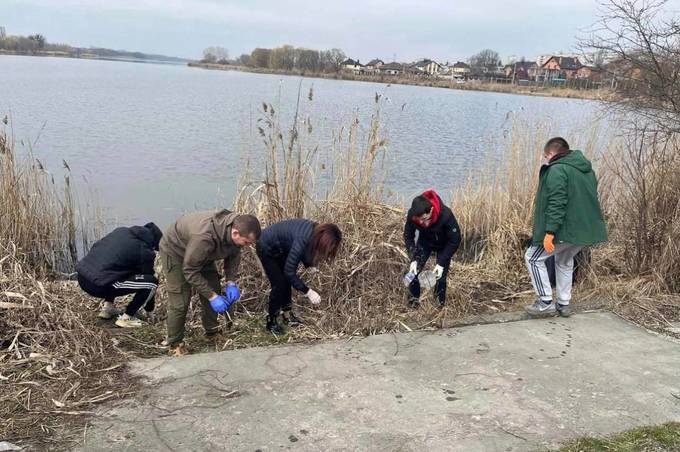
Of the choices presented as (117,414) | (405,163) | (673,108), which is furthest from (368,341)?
(405,163)

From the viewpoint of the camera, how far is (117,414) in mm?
2988

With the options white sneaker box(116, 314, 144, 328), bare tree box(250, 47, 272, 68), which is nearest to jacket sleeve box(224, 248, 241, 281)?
white sneaker box(116, 314, 144, 328)

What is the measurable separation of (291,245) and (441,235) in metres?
1.41

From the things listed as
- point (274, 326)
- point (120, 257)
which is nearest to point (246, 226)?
point (274, 326)

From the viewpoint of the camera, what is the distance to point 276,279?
444 cm

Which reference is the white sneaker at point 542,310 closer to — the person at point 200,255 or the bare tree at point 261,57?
the person at point 200,255

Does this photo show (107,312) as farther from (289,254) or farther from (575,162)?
(575,162)

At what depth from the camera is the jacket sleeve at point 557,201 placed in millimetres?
4457

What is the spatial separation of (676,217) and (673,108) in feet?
5.21

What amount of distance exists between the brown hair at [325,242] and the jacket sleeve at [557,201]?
1715 millimetres

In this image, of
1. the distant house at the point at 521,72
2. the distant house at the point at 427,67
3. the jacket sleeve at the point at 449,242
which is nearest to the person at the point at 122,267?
the jacket sleeve at the point at 449,242

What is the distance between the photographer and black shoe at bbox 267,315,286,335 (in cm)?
445

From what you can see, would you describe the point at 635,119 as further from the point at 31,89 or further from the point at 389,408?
the point at 31,89

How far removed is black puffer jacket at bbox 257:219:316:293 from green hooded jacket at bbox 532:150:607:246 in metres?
1.89
